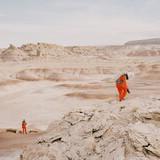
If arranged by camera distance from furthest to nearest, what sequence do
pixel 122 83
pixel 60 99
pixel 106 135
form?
1. pixel 60 99
2. pixel 122 83
3. pixel 106 135

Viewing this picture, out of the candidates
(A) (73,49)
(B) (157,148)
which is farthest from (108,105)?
(A) (73,49)

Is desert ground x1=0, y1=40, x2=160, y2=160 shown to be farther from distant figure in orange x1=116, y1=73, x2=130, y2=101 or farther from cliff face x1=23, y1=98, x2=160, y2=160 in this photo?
distant figure in orange x1=116, y1=73, x2=130, y2=101

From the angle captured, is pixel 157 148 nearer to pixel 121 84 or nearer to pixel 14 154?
pixel 121 84

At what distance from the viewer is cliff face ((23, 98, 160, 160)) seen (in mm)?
9180

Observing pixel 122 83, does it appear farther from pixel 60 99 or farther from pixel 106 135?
pixel 60 99

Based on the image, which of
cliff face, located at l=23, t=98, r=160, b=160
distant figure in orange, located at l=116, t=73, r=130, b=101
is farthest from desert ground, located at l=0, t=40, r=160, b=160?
distant figure in orange, located at l=116, t=73, r=130, b=101

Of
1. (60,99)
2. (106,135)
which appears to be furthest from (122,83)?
(60,99)

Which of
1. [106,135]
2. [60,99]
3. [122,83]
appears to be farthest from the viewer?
[60,99]

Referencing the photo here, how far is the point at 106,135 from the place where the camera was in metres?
10.0

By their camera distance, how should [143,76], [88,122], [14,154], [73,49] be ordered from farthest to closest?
[73,49] < [143,76] < [14,154] < [88,122]

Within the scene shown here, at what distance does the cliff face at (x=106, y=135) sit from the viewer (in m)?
9.18

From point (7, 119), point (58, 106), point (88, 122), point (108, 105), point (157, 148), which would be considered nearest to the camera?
point (157, 148)

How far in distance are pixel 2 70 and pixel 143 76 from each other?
26.0 metres

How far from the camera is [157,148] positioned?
9.05m
